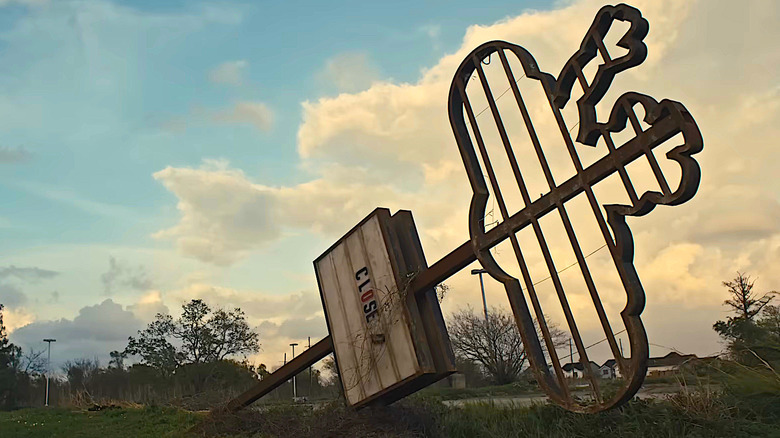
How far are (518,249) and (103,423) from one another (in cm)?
1037

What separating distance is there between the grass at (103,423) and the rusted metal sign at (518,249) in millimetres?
3367

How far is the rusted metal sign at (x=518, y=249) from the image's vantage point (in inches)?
197

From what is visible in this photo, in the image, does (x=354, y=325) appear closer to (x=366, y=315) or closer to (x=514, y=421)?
(x=366, y=315)

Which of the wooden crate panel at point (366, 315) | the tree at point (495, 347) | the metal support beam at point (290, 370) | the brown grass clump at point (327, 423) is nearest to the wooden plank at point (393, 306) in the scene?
the wooden crate panel at point (366, 315)

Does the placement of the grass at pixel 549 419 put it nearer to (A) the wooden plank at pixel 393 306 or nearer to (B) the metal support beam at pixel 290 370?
(B) the metal support beam at pixel 290 370

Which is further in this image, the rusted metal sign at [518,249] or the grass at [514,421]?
the grass at [514,421]

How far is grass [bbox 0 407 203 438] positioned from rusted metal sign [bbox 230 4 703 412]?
3.37 m

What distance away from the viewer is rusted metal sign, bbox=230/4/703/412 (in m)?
5.01

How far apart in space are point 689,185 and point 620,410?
3.56 m

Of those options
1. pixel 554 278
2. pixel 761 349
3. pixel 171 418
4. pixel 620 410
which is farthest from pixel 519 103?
pixel 171 418

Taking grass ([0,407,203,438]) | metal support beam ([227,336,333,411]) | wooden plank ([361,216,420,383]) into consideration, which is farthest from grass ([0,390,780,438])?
grass ([0,407,203,438])

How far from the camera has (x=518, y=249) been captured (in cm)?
618

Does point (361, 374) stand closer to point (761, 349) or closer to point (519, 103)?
point (519, 103)

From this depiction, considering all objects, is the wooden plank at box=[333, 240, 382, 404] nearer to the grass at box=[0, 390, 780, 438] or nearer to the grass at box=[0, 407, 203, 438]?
the grass at box=[0, 390, 780, 438]
